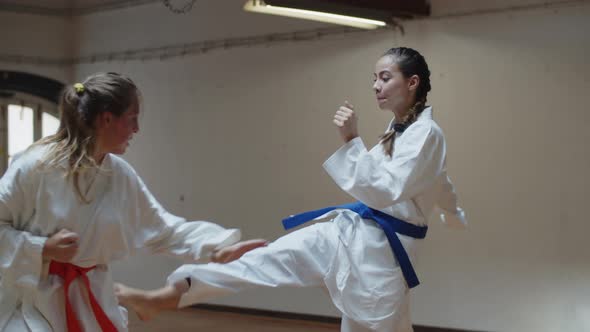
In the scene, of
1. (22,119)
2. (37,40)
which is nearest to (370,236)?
(22,119)

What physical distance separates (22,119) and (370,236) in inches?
235

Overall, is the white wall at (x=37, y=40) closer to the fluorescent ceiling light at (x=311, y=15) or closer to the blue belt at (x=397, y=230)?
the fluorescent ceiling light at (x=311, y=15)

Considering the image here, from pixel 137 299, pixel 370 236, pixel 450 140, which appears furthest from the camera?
pixel 450 140

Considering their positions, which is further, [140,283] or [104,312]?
[140,283]

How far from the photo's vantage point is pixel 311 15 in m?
5.02

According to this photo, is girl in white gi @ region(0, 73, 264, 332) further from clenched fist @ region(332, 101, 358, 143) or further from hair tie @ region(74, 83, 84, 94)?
clenched fist @ region(332, 101, 358, 143)

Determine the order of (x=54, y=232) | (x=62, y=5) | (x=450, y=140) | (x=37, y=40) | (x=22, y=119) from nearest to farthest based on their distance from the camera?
(x=54, y=232), (x=450, y=140), (x=22, y=119), (x=37, y=40), (x=62, y=5)

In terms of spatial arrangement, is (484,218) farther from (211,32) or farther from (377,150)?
(211,32)

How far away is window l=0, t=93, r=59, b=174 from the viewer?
7973 mm

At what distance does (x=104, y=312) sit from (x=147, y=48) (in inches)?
217

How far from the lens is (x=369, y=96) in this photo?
5.90 metres

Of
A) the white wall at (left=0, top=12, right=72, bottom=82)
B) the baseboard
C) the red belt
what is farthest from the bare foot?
the white wall at (left=0, top=12, right=72, bottom=82)

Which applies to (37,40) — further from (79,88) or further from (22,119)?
(79,88)

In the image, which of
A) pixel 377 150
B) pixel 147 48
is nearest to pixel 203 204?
pixel 147 48
